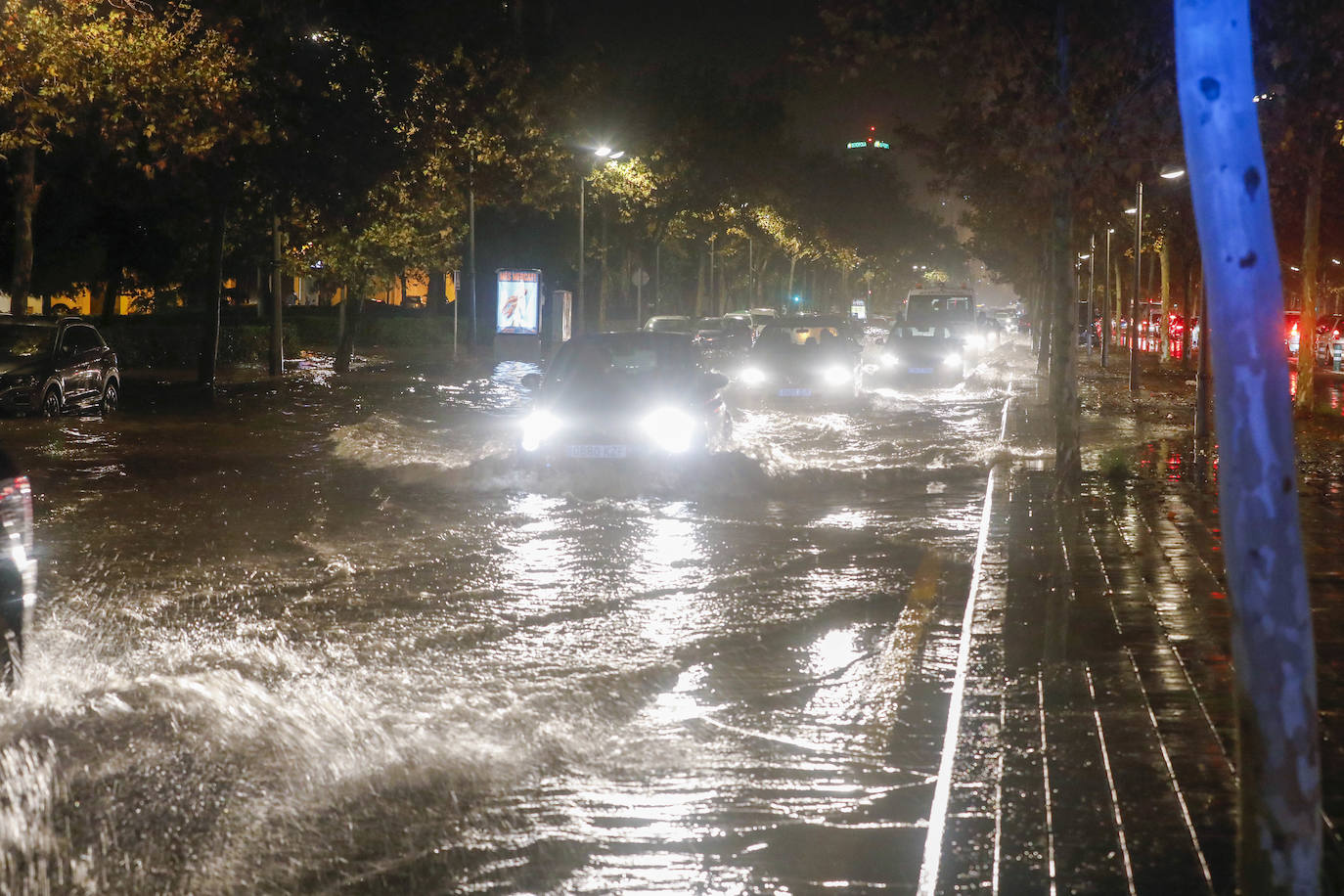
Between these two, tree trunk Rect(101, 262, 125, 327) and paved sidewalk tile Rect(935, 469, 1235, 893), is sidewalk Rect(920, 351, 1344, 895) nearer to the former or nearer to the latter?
paved sidewalk tile Rect(935, 469, 1235, 893)

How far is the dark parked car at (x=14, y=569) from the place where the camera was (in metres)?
6.35

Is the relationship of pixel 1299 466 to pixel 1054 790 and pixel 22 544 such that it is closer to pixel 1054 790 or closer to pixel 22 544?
pixel 1054 790

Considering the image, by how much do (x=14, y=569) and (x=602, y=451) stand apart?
9375 millimetres

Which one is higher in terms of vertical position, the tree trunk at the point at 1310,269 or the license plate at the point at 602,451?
the tree trunk at the point at 1310,269

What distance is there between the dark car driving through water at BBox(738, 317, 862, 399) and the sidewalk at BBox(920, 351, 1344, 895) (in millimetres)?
19950

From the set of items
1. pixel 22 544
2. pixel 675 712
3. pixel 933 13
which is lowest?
pixel 675 712

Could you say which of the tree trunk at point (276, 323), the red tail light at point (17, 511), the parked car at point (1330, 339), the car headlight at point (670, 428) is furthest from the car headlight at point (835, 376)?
the red tail light at point (17, 511)

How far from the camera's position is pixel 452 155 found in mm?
33406

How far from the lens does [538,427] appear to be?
1578 cm

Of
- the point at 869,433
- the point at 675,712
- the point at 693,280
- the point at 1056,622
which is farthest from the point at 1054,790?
the point at 693,280

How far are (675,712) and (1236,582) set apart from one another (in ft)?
11.9

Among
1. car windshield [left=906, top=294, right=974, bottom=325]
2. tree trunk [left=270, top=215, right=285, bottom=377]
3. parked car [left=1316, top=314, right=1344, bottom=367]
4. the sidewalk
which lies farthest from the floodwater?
Result: parked car [left=1316, top=314, right=1344, bottom=367]

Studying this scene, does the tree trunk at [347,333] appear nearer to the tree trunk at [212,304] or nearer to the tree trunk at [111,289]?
the tree trunk at [111,289]

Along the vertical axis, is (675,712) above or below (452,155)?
below
